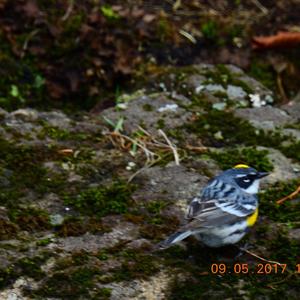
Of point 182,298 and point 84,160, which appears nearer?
point 182,298

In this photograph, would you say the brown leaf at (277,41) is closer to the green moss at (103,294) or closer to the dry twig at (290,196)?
the dry twig at (290,196)

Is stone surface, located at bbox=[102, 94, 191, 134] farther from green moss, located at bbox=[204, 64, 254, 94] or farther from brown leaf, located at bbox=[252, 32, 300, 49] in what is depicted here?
brown leaf, located at bbox=[252, 32, 300, 49]

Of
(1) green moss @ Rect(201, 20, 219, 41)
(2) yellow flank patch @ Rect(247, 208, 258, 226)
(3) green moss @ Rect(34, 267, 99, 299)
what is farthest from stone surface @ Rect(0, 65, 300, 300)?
(1) green moss @ Rect(201, 20, 219, 41)

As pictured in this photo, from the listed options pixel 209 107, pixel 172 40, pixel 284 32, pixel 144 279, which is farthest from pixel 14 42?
pixel 144 279

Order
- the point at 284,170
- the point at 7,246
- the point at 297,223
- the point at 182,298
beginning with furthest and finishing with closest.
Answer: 1. the point at 284,170
2. the point at 297,223
3. the point at 7,246
4. the point at 182,298

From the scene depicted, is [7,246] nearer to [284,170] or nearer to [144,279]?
[144,279]
